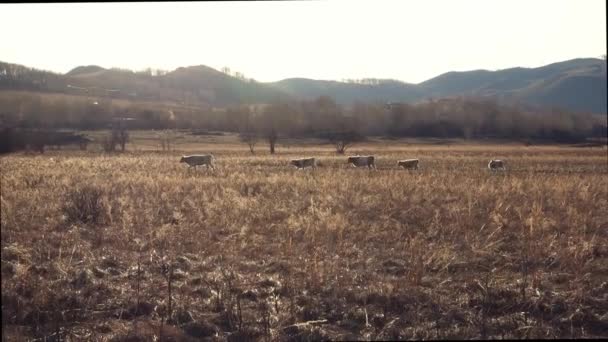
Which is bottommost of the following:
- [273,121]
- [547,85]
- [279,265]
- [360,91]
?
[279,265]

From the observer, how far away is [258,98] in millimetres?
27625

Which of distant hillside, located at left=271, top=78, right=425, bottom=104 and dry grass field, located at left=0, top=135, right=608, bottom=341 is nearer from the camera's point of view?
dry grass field, located at left=0, top=135, right=608, bottom=341

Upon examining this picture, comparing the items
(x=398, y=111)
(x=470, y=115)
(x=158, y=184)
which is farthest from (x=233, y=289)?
(x=398, y=111)

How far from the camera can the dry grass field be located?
4.04m

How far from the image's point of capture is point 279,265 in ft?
19.1

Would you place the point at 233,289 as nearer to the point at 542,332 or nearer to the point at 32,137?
the point at 32,137

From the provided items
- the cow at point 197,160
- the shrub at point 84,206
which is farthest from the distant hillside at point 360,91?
the shrub at point 84,206

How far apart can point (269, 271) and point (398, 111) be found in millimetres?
11504

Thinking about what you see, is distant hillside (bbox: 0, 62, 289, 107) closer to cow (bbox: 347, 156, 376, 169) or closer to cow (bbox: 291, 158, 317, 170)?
cow (bbox: 291, 158, 317, 170)

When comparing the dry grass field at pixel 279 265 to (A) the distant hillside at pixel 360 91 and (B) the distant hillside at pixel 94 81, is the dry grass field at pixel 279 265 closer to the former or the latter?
(B) the distant hillside at pixel 94 81

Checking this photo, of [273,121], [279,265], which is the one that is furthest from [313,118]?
[279,265]

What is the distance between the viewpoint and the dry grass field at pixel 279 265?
404cm

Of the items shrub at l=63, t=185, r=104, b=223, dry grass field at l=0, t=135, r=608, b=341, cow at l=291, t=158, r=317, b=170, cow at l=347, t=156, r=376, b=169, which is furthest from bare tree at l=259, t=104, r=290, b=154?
shrub at l=63, t=185, r=104, b=223

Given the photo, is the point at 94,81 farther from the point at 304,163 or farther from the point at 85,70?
the point at 304,163
